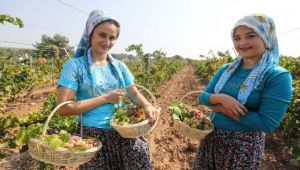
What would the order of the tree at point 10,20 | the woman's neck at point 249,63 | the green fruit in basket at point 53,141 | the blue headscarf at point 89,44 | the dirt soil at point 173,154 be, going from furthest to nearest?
1. the dirt soil at point 173,154
2. the tree at point 10,20
3. the blue headscarf at point 89,44
4. the woman's neck at point 249,63
5. the green fruit in basket at point 53,141

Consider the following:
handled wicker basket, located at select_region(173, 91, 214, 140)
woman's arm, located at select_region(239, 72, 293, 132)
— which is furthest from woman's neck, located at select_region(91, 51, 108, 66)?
woman's arm, located at select_region(239, 72, 293, 132)

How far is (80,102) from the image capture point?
206 cm

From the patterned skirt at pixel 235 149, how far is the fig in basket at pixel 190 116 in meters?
0.10

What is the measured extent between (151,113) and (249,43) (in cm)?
84

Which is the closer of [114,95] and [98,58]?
[114,95]

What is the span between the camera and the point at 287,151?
5.06m

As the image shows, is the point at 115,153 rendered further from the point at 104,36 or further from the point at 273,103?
the point at 273,103

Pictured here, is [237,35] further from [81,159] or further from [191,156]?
[191,156]

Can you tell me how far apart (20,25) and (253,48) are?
86.6 inches

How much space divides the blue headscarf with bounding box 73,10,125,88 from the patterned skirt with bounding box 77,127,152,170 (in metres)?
0.37

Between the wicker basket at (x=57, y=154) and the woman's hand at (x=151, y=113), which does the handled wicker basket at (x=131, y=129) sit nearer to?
the woman's hand at (x=151, y=113)

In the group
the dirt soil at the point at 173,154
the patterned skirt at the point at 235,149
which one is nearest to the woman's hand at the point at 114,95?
the patterned skirt at the point at 235,149

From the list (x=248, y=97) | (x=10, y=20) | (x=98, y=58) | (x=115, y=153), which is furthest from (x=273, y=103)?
(x=10, y=20)

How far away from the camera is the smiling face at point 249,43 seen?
1.92 m
